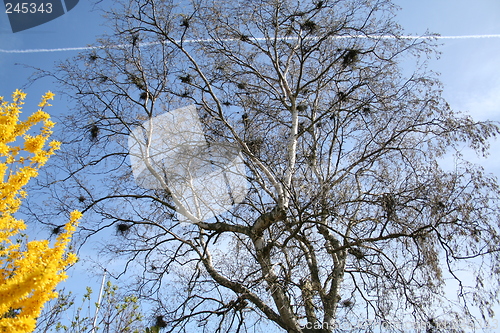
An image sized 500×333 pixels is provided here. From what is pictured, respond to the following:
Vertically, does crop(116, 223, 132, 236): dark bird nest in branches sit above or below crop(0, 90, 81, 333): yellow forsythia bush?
above

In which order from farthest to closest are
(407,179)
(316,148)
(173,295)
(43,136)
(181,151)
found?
(316,148)
(181,151)
(173,295)
(407,179)
(43,136)

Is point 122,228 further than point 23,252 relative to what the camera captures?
Yes

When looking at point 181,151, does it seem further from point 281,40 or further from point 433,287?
point 433,287

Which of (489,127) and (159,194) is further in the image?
(159,194)

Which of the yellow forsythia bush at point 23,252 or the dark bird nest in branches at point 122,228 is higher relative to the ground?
the dark bird nest in branches at point 122,228

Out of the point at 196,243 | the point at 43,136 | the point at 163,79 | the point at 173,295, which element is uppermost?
the point at 163,79

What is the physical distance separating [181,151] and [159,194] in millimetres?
852

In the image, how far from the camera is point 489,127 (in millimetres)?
4543

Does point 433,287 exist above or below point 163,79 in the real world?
below

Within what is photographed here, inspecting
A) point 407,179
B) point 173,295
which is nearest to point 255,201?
point 173,295

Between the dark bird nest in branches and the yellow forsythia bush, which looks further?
the dark bird nest in branches

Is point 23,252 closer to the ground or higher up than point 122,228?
closer to the ground

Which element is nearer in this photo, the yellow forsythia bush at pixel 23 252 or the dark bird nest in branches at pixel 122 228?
the yellow forsythia bush at pixel 23 252

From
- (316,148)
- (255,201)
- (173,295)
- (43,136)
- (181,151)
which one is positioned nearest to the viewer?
(43,136)
